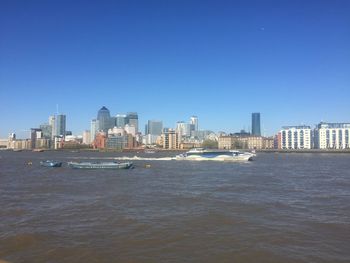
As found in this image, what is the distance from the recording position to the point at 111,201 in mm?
24500

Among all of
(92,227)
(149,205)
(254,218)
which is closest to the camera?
(92,227)

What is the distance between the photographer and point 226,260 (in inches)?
488

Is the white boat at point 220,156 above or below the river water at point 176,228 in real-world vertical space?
above

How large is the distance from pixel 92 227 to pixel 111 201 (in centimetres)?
779

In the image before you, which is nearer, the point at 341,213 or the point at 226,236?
the point at 226,236

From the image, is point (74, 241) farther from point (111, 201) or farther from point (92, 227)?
point (111, 201)

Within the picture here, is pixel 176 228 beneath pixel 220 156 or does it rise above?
beneath

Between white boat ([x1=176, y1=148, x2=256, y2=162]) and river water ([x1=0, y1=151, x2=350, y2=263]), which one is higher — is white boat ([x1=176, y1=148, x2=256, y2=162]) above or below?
above

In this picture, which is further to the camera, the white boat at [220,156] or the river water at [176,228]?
the white boat at [220,156]

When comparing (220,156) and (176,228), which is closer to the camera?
(176,228)

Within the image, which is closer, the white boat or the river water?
the river water

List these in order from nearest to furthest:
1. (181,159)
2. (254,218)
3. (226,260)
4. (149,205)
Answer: (226,260)
(254,218)
(149,205)
(181,159)

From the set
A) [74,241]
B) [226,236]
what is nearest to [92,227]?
[74,241]

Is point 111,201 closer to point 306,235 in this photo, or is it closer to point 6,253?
point 6,253
